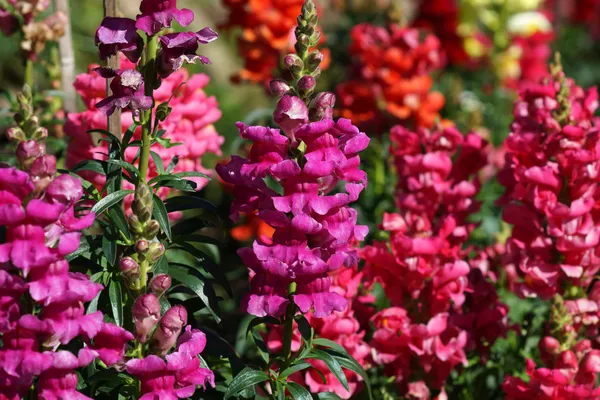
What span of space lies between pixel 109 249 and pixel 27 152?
1.27 ft

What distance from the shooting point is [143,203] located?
1854 mm

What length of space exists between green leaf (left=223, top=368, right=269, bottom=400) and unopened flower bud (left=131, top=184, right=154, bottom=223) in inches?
19.0

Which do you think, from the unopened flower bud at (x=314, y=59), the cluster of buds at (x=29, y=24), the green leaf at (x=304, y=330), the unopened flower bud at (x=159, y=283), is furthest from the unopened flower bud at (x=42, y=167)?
the cluster of buds at (x=29, y=24)

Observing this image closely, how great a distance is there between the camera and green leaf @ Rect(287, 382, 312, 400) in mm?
2123

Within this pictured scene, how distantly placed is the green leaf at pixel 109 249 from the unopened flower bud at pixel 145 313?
0.18m

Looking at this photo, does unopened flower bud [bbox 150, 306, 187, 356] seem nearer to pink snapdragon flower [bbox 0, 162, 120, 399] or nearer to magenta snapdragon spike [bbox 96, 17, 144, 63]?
pink snapdragon flower [bbox 0, 162, 120, 399]

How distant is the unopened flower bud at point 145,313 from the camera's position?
1.82 meters

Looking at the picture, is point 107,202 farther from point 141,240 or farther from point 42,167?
point 42,167

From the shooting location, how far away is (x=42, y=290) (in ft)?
5.51

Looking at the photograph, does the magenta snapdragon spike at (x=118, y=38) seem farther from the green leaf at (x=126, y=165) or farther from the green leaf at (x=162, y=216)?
the green leaf at (x=162, y=216)

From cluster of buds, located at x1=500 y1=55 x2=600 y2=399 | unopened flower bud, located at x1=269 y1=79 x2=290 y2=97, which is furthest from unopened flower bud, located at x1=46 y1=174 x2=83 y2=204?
cluster of buds, located at x1=500 y1=55 x2=600 y2=399

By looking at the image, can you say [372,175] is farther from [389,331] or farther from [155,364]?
[155,364]

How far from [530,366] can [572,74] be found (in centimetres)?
535

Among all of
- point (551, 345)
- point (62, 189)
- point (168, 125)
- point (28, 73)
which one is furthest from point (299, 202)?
point (28, 73)
